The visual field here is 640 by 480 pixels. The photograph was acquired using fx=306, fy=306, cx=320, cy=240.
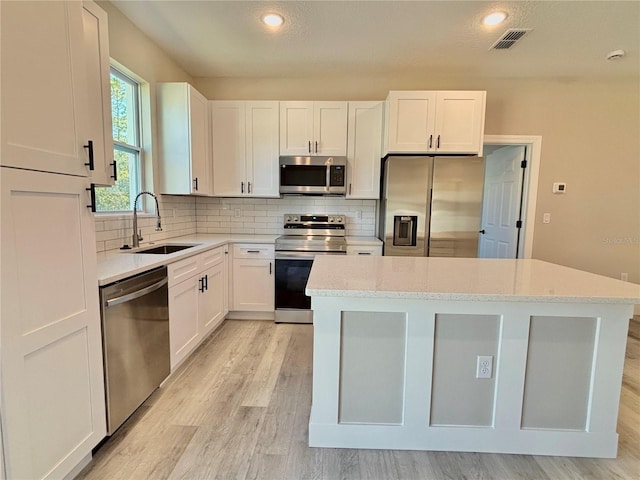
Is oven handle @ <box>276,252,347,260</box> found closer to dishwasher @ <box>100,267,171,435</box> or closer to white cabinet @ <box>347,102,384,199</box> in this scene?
white cabinet @ <box>347,102,384,199</box>

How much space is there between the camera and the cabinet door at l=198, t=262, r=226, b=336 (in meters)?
2.68

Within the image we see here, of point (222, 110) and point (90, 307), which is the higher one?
point (222, 110)

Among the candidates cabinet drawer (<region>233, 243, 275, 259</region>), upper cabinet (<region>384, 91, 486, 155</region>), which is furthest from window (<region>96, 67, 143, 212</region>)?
upper cabinet (<region>384, 91, 486, 155</region>)

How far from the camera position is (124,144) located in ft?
8.54

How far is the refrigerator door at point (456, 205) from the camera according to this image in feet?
10.3

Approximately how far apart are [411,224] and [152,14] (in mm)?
2904

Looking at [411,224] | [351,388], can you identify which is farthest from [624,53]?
[351,388]

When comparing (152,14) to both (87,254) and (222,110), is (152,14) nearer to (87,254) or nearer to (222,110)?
(222,110)

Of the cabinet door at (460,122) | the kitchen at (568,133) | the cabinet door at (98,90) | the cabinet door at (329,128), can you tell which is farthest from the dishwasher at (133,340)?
the cabinet door at (460,122)

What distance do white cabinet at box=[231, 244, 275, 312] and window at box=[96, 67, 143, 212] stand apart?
111 centimetres

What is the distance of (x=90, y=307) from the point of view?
1.38 metres

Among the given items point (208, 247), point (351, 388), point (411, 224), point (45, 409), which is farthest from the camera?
point (411, 224)

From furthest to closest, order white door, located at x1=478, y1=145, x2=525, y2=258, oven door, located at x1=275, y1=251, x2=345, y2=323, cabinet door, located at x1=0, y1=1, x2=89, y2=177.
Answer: white door, located at x1=478, y1=145, x2=525, y2=258, oven door, located at x1=275, y1=251, x2=345, y2=323, cabinet door, located at x1=0, y1=1, x2=89, y2=177

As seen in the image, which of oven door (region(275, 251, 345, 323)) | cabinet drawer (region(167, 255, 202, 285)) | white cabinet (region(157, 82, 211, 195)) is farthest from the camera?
oven door (region(275, 251, 345, 323))
